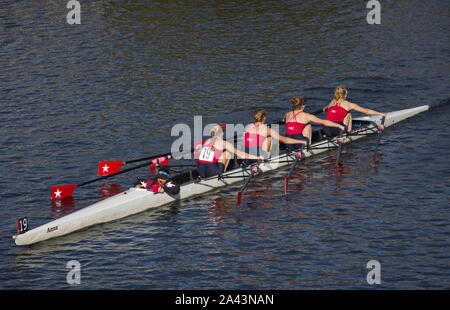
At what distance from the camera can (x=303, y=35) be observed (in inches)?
1929

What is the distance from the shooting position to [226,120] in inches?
1394

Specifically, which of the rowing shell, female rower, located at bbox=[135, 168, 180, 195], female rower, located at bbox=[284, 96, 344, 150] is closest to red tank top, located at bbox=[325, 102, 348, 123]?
the rowing shell

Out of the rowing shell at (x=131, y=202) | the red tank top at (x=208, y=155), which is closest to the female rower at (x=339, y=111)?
the rowing shell at (x=131, y=202)

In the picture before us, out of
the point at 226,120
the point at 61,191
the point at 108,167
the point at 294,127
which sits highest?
the point at 226,120

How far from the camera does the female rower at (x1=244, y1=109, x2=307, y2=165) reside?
87.6ft

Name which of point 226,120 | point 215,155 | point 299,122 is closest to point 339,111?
point 299,122

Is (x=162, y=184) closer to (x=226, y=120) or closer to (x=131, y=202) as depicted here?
(x=131, y=202)

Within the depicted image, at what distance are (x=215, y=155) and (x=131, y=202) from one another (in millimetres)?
3375

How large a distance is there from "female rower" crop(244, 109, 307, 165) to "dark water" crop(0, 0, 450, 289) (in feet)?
3.83

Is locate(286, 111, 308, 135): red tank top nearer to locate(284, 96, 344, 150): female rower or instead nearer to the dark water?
locate(284, 96, 344, 150): female rower

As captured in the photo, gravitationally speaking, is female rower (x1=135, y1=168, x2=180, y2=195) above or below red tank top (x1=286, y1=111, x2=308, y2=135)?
below

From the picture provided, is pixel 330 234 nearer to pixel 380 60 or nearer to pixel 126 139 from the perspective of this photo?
pixel 126 139
